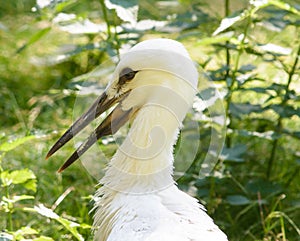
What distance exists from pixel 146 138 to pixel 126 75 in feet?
0.98

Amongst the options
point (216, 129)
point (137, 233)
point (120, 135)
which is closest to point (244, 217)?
point (216, 129)

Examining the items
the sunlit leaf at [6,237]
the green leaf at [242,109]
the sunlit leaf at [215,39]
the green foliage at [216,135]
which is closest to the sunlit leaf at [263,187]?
the green foliage at [216,135]

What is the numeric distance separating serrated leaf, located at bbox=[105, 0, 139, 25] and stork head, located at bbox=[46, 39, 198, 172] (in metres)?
0.48

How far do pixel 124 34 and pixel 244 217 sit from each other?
132 cm

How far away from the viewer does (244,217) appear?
16.5 ft

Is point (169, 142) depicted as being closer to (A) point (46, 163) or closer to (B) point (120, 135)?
(B) point (120, 135)

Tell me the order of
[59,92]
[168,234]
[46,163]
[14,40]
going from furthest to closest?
1. [14,40]
2. [46,163]
3. [59,92]
4. [168,234]

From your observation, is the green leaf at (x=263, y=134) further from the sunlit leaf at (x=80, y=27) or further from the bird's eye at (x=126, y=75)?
the bird's eye at (x=126, y=75)

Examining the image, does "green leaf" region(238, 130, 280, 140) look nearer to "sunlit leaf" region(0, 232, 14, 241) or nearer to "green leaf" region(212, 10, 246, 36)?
"green leaf" region(212, 10, 246, 36)

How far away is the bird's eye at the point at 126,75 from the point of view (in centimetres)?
357

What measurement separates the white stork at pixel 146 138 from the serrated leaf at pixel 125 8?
50cm

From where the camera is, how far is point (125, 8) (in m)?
4.10

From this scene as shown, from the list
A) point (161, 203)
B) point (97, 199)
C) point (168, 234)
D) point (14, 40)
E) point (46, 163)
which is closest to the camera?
point (168, 234)

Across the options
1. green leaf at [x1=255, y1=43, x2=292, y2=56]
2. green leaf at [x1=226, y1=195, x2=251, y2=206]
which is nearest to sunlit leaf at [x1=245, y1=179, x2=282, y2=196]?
green leaf at [x1=226, y1=195, x2=251, y2=206]
